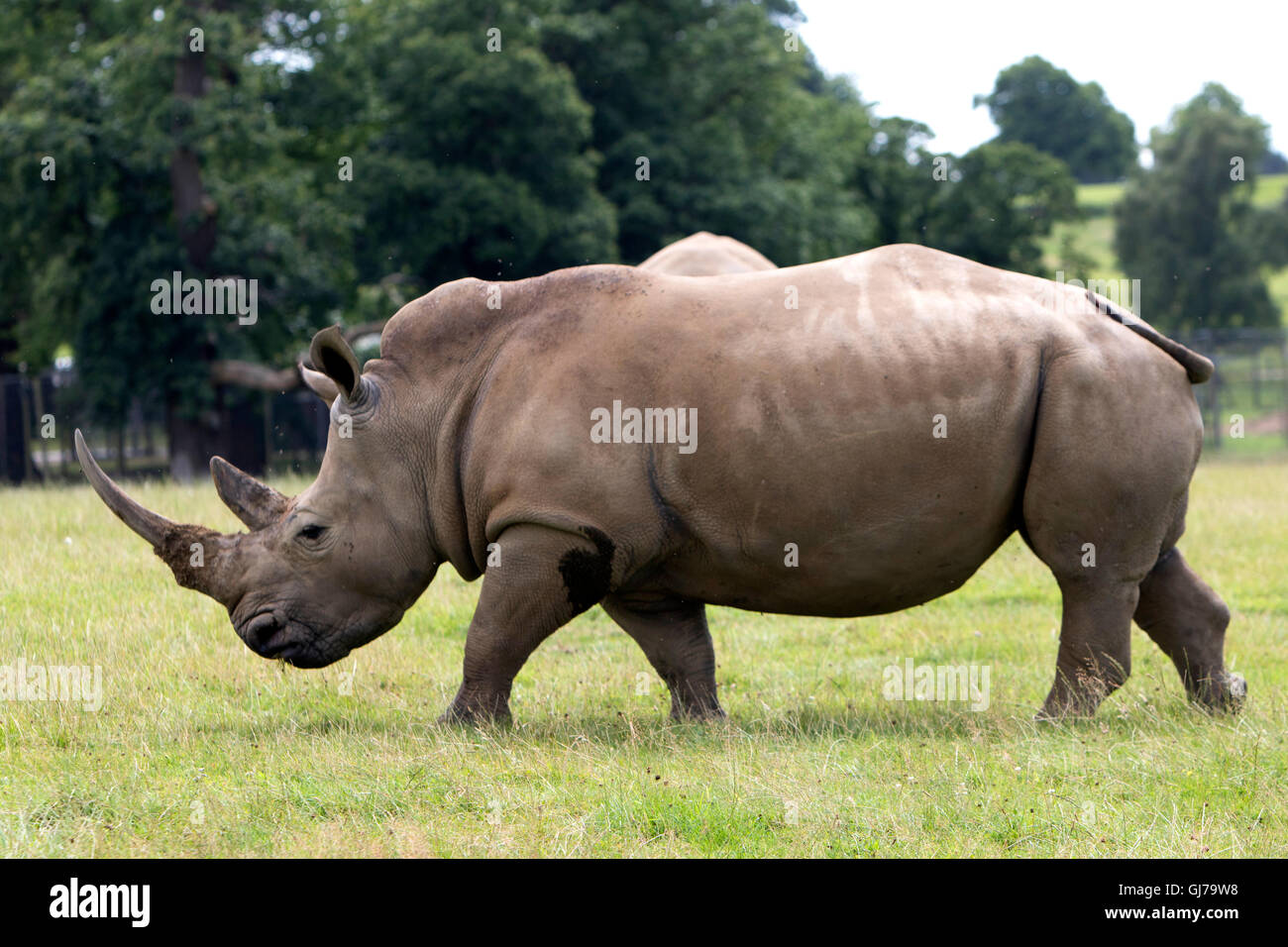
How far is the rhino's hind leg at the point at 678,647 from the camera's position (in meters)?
7.16

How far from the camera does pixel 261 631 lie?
679cm

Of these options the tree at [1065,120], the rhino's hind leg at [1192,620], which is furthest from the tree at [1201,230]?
the rhino's hind leg at [1192,620]

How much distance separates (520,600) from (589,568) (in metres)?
0.33

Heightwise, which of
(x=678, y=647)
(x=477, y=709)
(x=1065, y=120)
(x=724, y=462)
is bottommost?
(x=477, y=709)

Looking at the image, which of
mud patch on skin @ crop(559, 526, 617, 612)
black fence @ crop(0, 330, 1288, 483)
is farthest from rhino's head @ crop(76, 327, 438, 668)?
black fence @ crop(0, 330, 1288, 483)

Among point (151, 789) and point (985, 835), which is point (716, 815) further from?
point (151, 789)

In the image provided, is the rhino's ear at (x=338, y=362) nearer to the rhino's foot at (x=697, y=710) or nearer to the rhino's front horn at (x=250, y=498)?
the rhino's front horn at (x=250, y=498)

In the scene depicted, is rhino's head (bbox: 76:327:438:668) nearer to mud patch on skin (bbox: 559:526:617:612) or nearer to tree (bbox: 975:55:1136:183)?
mud patch on skin (bbox: 559:526:617:612)

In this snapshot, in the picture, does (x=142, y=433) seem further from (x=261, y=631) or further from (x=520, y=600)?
(x=520, y=600)

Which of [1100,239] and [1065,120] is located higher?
[1065,120]

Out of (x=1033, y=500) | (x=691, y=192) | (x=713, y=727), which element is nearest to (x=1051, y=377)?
(x=1033, y=500)

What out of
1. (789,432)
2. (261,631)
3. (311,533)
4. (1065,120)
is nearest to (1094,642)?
(789,432)

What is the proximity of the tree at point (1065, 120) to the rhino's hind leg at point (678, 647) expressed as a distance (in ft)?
298
